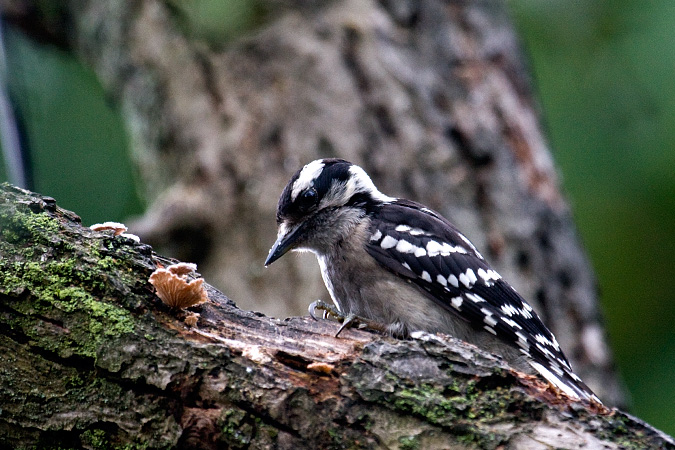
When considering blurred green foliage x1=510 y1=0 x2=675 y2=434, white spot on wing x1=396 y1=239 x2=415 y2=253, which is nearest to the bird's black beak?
white spot on wing x1=396 y1=239 x2=415 y2=253

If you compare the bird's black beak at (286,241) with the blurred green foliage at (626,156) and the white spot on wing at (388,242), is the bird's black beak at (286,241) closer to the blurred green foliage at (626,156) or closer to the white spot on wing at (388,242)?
the white spot on wing at (388,242)

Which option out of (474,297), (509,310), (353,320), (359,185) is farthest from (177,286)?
(359,185)

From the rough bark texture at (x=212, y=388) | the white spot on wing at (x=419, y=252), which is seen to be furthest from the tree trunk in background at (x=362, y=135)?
the rough bark texture at (x=212, y=388)

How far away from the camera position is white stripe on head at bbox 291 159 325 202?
4875 millimetres

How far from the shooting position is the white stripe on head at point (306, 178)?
4.88m

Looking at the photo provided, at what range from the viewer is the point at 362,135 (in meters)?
5.99

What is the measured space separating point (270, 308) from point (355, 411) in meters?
3.68

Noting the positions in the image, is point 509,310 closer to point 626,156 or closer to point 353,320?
point 353,320

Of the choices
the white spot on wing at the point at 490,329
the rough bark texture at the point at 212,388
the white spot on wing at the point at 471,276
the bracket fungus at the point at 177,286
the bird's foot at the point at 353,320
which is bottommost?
the rough bark texture at the point at 212,388

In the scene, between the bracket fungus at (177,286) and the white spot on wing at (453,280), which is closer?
the bracket fungus at (177,286)

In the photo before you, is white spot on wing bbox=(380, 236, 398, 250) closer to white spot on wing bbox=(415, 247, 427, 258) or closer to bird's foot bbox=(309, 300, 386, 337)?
white spot on wing bbox=(415, 247, 427, 258)

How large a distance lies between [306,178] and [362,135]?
1.24 m

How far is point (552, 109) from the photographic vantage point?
8.36 m

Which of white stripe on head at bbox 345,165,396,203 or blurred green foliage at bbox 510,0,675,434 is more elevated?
blurred green foliage at bbox 510,0,675,434
